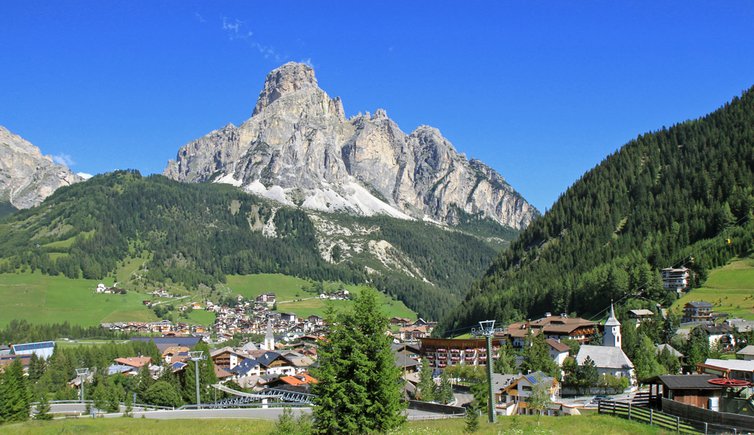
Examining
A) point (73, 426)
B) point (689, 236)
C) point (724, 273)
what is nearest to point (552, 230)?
point (689, 236)

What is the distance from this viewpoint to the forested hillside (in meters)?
137

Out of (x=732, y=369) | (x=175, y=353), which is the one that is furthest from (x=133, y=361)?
(x=732, y=369)

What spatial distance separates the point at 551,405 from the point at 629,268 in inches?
2837

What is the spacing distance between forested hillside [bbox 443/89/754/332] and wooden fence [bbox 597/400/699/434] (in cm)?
9248

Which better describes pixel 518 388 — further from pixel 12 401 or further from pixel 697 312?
pixel 12 401

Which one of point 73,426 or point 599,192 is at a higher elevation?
point 599,192

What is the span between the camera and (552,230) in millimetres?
185000

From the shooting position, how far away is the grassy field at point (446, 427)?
1353 inches

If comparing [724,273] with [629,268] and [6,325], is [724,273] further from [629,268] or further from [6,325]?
[6,325]

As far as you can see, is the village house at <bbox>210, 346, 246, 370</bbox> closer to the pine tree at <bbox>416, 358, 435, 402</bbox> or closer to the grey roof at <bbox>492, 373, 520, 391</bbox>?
the pine tree at <bbox>416, 358, 435, 402</bbox>

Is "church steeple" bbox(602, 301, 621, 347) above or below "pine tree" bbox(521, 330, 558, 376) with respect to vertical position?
above

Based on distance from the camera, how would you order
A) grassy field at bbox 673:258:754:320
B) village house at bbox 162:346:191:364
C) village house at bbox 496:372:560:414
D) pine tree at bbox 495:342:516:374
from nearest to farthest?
village house at bbox 496:372:560:414 → pine tree at bbox 495:342:516:374 → grassy field at bbox 673:258:754:320 → village house at bbox 162:346:191:364

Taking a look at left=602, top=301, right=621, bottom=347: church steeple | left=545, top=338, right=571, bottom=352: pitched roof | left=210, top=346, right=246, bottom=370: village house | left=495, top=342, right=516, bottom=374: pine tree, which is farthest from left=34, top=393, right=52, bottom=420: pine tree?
Result: left=602, top=301, right=621, bottom=347: church steeple

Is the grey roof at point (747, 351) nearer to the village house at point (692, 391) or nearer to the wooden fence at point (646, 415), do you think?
the village house at point (692, 391)
